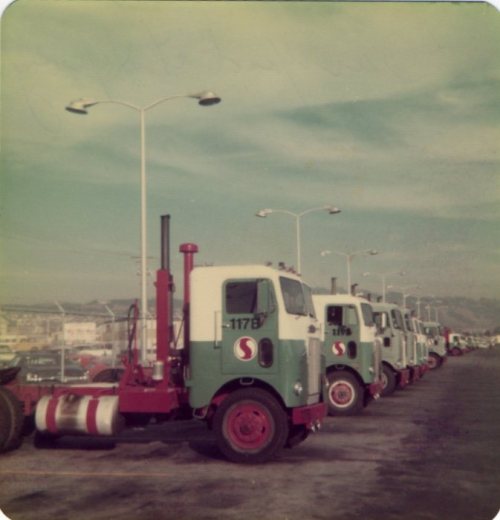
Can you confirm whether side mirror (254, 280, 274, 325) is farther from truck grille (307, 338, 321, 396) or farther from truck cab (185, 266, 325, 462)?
truck grille (307, 338, 321, 396)

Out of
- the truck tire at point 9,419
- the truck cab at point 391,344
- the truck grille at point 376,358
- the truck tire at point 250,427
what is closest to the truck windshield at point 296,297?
the truck tire at point 250,427

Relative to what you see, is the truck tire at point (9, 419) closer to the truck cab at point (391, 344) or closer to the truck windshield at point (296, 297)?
the truck windshield at point (296, 297)

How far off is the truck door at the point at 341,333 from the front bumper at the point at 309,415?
564 cm

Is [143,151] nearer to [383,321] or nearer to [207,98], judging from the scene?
[207,98]

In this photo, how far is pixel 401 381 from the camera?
952 inches

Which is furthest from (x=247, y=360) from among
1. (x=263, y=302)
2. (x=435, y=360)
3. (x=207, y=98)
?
(x=435, y=360)

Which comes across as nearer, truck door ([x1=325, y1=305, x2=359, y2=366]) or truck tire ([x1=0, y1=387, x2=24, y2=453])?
truck tire ([x1=0, y1=387, x2=24, y2=453])

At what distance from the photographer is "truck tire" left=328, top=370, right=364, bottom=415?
1870cm

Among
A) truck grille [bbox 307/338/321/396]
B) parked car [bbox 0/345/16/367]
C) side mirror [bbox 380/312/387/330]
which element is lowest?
truck grille [bbox 307/338/321/396]

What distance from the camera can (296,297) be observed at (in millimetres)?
12906

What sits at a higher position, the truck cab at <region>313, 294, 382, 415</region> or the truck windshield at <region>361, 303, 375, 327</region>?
the truck windshield at <region>361, 303, 375, 327</region>

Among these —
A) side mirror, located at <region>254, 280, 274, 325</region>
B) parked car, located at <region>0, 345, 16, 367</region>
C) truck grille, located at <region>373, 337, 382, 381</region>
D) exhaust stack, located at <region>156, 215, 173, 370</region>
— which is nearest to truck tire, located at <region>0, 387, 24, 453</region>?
exhaust stack, located at <region>156, 215, 173, 370</region>

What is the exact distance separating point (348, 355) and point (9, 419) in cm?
837

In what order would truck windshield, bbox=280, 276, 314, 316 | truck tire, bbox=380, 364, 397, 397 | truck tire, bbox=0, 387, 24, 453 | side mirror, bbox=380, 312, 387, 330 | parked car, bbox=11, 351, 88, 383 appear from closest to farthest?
truck windshield, bbox=280, 276, 314, 316, truck tire, bbox=0, 387, 24, 453, parked car, bbox=11, 351, 88, 383, side mirror, bbox=380, 312, 387, 330, truck tire, bbox=380, 364, 397, 397
